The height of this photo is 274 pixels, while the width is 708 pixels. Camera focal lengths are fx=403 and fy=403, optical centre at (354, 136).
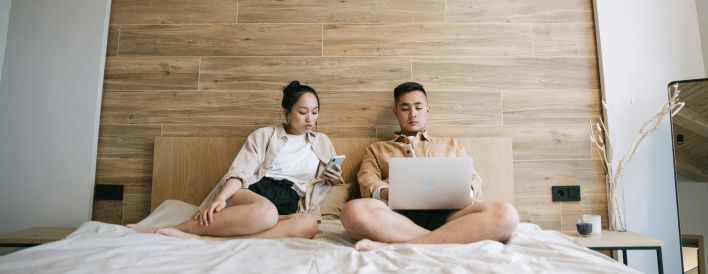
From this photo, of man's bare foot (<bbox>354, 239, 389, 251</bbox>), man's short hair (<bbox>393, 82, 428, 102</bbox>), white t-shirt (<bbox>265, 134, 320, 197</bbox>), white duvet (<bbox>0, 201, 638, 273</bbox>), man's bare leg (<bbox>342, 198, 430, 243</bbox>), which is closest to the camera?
white duvet (<bbox>0, 201, 638, 273</bbox>)

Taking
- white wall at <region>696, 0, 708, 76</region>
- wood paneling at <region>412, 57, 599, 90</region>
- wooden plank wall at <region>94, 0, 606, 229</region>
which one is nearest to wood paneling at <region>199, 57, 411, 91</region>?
wooden plank wall at <region>94, 0, 606, 229</region>

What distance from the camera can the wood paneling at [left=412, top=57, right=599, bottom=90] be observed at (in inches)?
85.0

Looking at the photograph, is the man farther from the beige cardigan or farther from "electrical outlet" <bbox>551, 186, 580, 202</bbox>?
"electrical outlet" <bbox>551, 186, 580, 202</bbox>

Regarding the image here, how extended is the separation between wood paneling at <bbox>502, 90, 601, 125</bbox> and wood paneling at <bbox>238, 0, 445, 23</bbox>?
60 cm

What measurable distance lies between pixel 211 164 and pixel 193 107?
0.35 m

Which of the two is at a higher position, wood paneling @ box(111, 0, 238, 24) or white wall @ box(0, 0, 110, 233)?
wood paneling @ box(111, 0, 238, 24)

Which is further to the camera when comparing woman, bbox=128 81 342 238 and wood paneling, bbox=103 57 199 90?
wood paneling, bbox=103 57 199 90

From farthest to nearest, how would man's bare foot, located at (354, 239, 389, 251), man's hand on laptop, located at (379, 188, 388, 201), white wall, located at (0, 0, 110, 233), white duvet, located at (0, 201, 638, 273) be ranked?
1. white wall, located at (0, 0, 110, 233)
2. man's hand on laptop, located at (379, 188, 388, 201)
3. man's bare foot, located at (354, 239, 389, 251)
4. white duvet, located at (0, 201, 638, 273)

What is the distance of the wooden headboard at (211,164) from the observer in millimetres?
2008

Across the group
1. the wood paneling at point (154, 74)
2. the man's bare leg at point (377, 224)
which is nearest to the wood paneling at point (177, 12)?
the wood paneling at point (154, 74)

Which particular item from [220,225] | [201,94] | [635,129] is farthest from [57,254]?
[635,129]

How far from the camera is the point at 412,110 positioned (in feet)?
6.23

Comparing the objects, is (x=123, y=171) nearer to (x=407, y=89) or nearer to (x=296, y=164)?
(x=296, y=164)

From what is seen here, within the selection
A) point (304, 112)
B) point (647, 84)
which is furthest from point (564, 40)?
point (304, 112)
